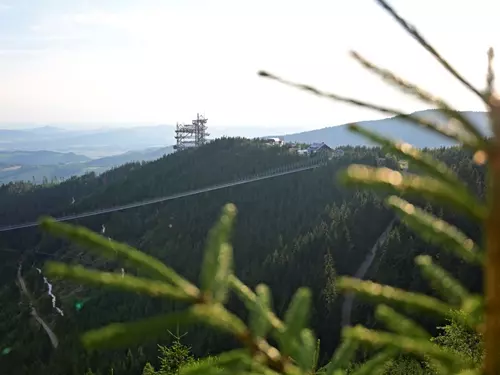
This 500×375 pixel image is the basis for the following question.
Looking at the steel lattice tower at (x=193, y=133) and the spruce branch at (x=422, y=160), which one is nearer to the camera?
the spruce branch at (x=422, y=160)

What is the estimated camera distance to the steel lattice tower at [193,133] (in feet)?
552

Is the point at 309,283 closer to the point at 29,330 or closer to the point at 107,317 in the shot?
the point at 107,317

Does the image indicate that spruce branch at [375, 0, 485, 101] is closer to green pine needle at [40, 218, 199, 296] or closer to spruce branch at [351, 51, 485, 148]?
spruce branch at [351, 51, 485, 148]

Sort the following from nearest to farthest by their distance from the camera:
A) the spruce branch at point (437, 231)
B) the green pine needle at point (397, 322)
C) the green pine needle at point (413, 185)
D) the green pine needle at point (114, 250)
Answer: the green pine needle at point (413, 185), the spruce branch at point (437, 231), the green pine needle at point (114, 250), the green pine needle at point (397, 322)

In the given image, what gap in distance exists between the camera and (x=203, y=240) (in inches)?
3792

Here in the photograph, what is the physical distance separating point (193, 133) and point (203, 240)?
80586 millimetres

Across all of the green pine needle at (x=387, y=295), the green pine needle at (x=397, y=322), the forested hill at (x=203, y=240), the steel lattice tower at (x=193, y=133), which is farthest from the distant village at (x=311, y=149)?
the green pine needle at (x=387, y=295)

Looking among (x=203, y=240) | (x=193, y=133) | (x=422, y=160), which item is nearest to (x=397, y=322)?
(x=422, y=160)

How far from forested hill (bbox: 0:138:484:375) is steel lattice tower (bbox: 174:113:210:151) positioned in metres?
18.7

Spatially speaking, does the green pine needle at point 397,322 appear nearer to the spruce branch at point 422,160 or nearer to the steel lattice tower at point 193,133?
the spruce branch at point 422,160

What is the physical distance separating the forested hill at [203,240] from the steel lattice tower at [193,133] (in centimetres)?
1865

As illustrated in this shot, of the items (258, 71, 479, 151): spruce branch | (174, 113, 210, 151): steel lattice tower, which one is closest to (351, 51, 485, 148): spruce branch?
(258, 71, 479, 151): spruce branch

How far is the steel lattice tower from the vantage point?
168375 millimetres

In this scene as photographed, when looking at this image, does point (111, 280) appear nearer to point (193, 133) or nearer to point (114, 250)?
point (114, 250)
